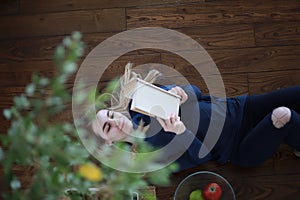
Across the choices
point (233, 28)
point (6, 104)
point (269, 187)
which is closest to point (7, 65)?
point (6, 104)

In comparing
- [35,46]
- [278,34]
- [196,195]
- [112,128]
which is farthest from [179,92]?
[35,46]

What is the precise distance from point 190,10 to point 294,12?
0.39 metres

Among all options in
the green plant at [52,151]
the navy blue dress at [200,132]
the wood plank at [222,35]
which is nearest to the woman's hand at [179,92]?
the navy blue dress at [200,132]

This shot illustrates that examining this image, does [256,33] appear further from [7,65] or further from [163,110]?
[7,65]

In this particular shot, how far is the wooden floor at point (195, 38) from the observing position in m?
1.63

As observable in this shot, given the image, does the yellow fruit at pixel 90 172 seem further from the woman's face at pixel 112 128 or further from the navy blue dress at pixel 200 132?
the navy blue dress at pixel 200 132

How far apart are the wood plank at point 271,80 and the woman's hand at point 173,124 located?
392 mm

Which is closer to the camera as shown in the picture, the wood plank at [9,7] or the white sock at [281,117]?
the white sock at [281,117]

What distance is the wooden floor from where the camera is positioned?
1.63 metres

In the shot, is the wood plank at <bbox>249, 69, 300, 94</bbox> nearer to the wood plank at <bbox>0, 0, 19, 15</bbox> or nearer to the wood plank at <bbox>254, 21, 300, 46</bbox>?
the wood plank at <bbox>254, 21, 300, 46</bbox>

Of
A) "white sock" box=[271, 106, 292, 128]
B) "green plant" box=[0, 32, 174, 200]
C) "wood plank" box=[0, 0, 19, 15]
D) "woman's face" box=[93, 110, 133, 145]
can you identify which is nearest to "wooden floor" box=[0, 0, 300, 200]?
"wood plank" box=[0, 0, 19, 15]

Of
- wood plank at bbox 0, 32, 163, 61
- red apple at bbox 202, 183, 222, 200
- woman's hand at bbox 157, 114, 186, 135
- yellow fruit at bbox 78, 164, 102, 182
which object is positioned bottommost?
red apple at bbox 202, 183, 222, 200

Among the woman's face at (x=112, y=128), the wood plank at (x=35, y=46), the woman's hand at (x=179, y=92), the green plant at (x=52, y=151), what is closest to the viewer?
the green plant at (x=52, y=151)

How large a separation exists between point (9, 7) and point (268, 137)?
3.61 ft
